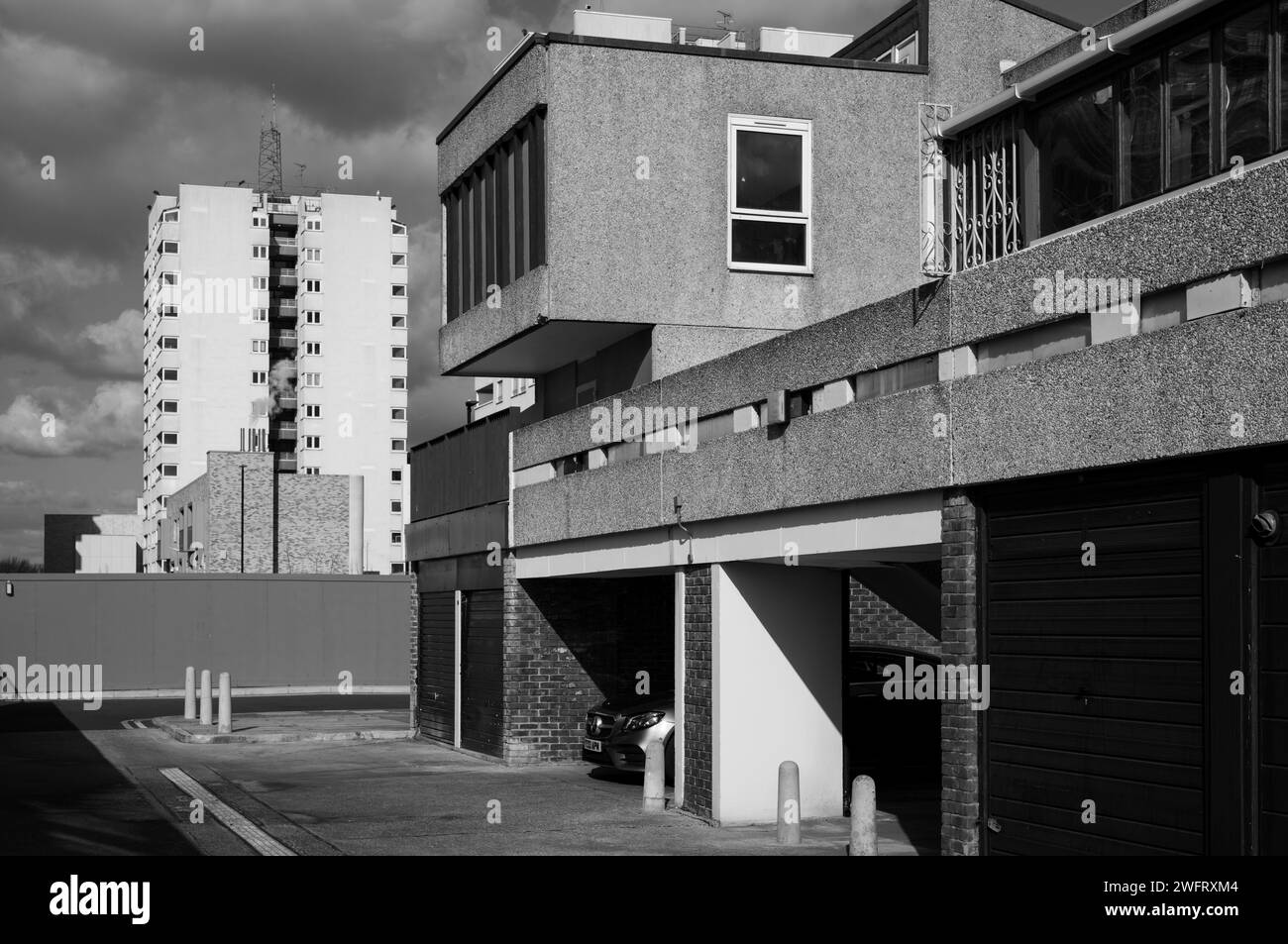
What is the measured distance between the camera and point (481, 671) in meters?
22.3

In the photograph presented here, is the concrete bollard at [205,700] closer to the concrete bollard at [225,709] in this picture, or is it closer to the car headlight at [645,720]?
the concrete bollard at [225,709]

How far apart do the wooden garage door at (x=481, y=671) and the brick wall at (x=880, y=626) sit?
15.7 feet

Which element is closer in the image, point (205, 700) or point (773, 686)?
point (773, 686)

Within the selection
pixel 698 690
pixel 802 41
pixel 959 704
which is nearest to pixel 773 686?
pixel 698 690

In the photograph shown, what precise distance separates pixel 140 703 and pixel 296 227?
66002mm

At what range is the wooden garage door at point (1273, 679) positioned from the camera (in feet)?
26.6

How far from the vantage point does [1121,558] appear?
942 centimetres

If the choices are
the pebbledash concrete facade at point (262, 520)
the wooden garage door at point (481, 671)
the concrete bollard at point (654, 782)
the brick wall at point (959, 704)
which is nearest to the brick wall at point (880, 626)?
the wooden garage door at point (481, 671)

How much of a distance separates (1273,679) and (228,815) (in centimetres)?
Answer: 1030

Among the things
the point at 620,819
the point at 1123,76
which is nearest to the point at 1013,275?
the point at 1123,76

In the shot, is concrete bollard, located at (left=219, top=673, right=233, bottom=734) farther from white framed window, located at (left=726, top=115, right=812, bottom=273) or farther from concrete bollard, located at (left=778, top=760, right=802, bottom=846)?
concrete bollard, located at (left=778, top=760, right=802, bottom=846)

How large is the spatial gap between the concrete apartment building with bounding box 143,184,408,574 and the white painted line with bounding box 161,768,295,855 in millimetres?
74763

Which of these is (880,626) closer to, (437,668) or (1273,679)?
(437,668)

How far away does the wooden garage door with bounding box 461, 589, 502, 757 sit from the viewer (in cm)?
2144
